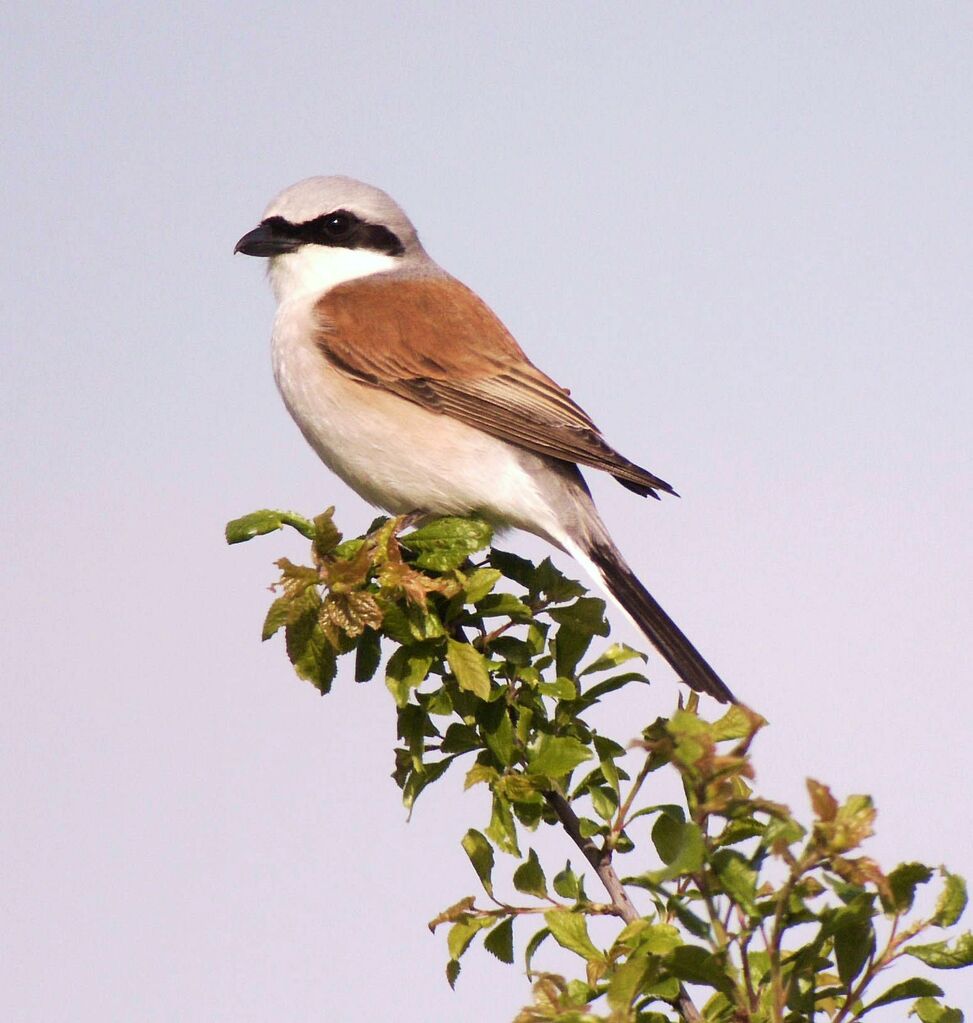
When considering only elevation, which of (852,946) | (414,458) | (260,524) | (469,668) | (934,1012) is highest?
(414,458)

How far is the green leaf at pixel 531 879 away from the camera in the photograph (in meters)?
2.01

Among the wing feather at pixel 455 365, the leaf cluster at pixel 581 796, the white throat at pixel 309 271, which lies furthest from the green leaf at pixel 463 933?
the white throat at pixel 309 271

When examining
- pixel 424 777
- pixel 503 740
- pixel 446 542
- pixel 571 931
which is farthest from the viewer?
pixel 446 542

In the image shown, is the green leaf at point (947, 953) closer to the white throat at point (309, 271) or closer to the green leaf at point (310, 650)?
the green leaf at point (310, 650)

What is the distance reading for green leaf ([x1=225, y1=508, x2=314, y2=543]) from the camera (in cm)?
232

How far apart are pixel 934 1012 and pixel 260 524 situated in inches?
49.6

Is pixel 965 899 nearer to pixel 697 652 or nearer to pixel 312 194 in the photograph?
pixel 697 652

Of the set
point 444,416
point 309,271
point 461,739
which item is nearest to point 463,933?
point 461,739

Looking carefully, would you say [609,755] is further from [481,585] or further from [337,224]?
[337,224]

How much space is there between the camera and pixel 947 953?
162 centimetres

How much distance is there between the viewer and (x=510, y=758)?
6.96ft

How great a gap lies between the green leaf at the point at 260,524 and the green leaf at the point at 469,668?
1.08ft

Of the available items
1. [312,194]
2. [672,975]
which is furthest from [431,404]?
[672,975]

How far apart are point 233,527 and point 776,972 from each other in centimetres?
121
